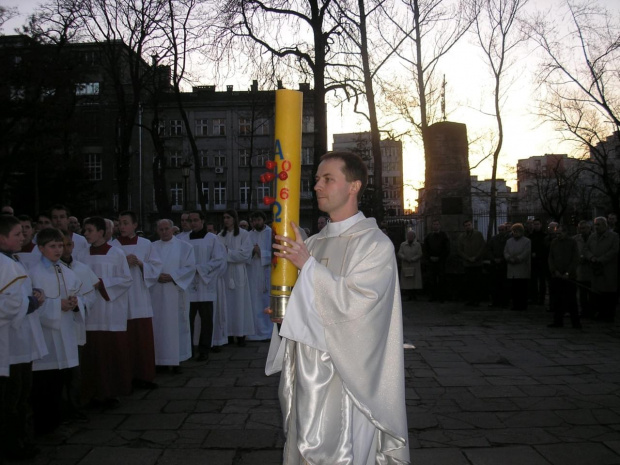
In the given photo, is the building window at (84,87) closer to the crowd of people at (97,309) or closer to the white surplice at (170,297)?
the crowd of people at (97,309)

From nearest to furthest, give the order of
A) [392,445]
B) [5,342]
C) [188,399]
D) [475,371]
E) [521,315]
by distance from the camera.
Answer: [392,445]
[5,342]
[188,399]
[475,371]
[521,315]

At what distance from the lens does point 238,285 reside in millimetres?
10484

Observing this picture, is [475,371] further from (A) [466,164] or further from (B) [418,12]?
(B) [418,12]

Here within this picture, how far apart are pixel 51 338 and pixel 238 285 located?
17.3 ft

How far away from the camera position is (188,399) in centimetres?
656

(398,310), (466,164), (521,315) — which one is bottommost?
(521,315)

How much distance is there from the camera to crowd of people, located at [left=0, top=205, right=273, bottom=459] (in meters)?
4.70

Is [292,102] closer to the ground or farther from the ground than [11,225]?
farther from the ground

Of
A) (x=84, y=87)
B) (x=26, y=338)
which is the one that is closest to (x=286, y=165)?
(x=26, y=338)

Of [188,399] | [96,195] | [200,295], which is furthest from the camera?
[96,195]

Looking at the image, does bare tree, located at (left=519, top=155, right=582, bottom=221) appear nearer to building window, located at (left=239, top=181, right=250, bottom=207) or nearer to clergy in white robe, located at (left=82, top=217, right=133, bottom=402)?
building window, located at (left=239, top=181, right=250, bottom=207)

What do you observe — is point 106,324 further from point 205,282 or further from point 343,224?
point 343,224

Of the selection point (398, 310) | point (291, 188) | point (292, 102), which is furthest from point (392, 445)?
point (292, 102)

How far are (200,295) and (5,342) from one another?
4.39 meters
